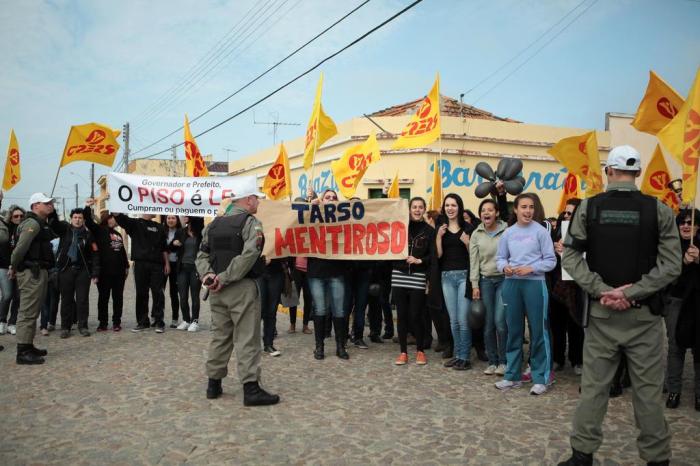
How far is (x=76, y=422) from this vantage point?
4.74 m

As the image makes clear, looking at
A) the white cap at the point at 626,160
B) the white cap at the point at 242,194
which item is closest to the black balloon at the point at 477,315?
the white cap at the point at 242,194

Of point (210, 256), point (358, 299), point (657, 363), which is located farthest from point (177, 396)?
point (657, 363)

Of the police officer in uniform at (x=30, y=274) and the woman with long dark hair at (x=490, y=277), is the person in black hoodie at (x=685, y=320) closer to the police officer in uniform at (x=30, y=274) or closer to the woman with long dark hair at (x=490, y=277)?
the woman with long dark hair at (x=490, y=277)

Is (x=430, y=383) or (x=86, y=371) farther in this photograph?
(x=86, y=371)

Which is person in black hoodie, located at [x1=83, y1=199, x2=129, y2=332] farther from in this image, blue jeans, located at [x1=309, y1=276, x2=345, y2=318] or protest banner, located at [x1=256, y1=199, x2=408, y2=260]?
blue jeans, located at [x1=309, y1=276, x2=345, y2=318]

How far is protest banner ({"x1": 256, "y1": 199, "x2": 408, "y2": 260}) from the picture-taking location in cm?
745

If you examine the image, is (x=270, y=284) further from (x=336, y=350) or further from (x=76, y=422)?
(x=76, y=422)

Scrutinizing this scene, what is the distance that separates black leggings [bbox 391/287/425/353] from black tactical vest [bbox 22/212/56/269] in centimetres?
470

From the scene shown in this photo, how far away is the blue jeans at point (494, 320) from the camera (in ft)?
20.6

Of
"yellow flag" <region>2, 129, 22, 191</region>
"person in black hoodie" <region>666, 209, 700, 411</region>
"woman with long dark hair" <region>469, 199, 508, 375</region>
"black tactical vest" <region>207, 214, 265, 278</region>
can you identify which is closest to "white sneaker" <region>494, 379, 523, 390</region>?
"woman with long dark hair" <region>469, 199, 508, 375</region>

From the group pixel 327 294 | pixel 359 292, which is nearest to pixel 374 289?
pixel 359 292

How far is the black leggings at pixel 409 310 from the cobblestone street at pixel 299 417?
0.41 metres

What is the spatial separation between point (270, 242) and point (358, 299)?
1.59m

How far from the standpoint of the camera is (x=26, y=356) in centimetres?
Result: 698
